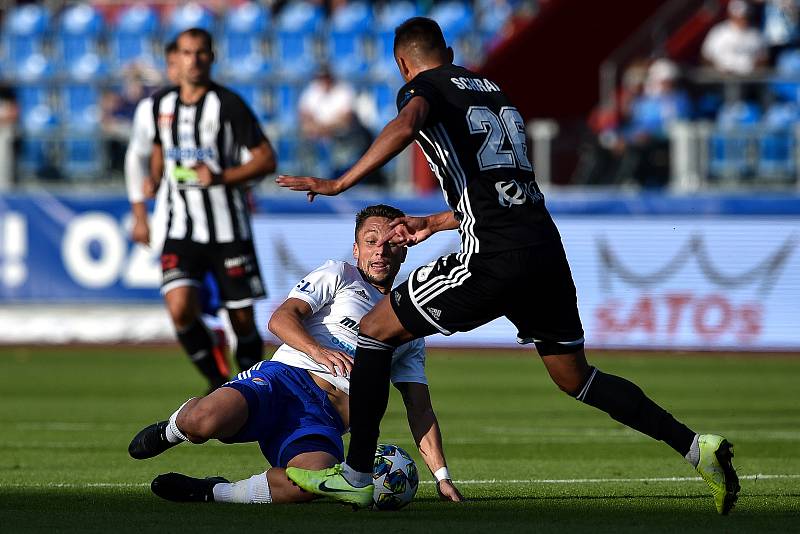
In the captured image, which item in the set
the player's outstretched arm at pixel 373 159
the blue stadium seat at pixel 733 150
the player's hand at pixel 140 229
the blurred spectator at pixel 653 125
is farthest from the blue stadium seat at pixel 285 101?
the player's outstretched arm at pixel 373 159

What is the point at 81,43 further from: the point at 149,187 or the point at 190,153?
the point at 190,153

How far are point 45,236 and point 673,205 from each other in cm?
721

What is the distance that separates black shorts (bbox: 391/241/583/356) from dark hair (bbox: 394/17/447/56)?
89cm

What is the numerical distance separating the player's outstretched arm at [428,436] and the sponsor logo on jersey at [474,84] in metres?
1.33

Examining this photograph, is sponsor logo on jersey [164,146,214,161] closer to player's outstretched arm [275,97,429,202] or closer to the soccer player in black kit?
the soccer player in black kit

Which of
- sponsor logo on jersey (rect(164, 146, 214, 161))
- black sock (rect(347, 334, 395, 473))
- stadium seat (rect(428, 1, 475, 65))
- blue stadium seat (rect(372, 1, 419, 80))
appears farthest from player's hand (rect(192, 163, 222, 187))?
stadium seat (rect(428, 1, 475, 65))

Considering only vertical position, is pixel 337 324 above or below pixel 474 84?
below

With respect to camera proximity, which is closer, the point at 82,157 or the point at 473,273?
the point at 473,273

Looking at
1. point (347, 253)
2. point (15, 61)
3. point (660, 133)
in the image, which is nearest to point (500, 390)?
point (347, 253)

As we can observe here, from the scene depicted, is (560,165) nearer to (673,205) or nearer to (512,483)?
(673,205)

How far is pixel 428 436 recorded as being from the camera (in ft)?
22.1

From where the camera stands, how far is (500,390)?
13680mm

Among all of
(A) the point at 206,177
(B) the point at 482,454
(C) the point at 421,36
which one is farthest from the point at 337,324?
(A) the point at 206,177

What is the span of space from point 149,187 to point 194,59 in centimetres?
106
